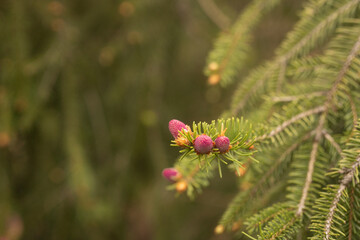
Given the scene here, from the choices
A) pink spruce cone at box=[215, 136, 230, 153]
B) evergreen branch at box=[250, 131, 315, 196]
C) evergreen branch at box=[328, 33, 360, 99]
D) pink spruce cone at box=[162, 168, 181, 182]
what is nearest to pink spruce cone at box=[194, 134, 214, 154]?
pink spruce cone at box=[215, 136, 230, 153]

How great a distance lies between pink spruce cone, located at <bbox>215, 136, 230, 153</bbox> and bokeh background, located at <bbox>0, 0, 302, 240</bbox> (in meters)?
1.16

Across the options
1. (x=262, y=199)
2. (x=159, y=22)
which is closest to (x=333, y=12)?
(x=262, y=199)

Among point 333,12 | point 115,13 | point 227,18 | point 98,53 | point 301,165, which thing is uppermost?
point 115,13

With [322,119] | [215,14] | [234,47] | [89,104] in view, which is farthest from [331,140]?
[89,104]

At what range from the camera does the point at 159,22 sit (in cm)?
A: 180

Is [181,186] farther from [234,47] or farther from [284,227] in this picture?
[234,47]

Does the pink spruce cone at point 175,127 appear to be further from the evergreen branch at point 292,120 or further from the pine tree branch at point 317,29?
the pine tree branch at point 317,29

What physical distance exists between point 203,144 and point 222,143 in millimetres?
39

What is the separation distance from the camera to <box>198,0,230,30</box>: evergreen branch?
1.53 m

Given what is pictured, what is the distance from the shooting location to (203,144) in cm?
49

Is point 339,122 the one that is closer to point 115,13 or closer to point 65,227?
point 115,13

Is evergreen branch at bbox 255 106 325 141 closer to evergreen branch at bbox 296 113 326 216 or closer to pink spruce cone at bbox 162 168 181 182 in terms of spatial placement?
evergreen branch at bbox 296 113 326 216

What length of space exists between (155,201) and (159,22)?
114cm

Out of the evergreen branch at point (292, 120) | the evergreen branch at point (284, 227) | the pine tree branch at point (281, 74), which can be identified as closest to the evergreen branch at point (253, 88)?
the pine tree branch at point (281, 74)
